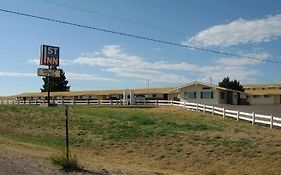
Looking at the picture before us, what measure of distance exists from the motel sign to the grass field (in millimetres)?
17500

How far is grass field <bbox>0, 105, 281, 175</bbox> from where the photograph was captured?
22484mm

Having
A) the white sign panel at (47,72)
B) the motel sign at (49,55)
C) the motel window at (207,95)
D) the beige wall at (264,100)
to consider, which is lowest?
the beige wall at (264,100)

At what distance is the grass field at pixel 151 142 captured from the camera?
2248 centimetres

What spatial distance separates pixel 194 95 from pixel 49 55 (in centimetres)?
2228

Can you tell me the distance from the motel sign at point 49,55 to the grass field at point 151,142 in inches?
689

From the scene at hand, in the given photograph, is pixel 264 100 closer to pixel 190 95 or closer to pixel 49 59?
pixel 190 95

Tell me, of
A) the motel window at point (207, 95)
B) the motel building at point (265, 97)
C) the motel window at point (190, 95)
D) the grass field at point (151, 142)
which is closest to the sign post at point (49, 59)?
the grass field at point (151, 142)

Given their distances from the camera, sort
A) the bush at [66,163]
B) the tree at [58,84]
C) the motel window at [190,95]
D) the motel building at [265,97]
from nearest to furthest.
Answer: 1. the bush at [66,163]
2. the motel window at [190,95]
3. the motel building at [265,97]
4. the tree at [58,84]

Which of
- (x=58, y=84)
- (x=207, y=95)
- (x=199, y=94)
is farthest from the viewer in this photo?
(x=58, y=84)

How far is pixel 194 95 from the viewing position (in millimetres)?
70188

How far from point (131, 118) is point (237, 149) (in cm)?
1587

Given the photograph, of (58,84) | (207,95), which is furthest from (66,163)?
(58,84)

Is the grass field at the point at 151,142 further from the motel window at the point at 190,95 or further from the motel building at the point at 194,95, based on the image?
the motel window at the point at 190,95

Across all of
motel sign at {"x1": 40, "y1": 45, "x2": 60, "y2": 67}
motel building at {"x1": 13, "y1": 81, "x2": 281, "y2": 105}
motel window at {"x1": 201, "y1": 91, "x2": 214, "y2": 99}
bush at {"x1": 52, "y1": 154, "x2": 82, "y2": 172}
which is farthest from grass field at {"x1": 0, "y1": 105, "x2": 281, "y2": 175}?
motel building at {"x1": 13, "y1": 81, "x2": 281, "y2": 105}
